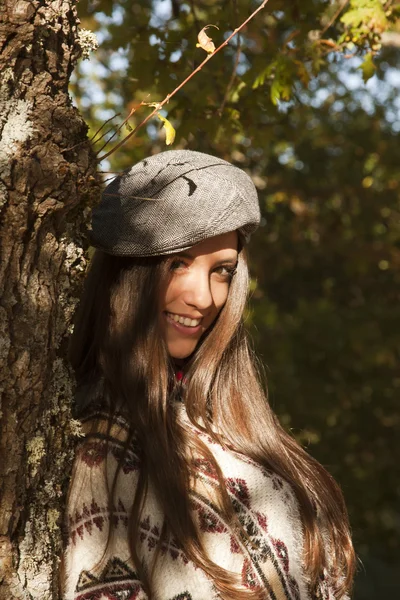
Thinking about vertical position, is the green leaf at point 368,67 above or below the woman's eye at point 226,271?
above

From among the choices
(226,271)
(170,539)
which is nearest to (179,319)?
(226,271)

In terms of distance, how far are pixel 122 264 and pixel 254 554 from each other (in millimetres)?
782

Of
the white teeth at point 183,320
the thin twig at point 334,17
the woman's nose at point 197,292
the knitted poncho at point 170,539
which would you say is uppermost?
the thin twig at point 334,17

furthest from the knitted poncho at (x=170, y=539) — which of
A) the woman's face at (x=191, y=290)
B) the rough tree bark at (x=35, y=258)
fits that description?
the woman's face at (x=191, y=290)

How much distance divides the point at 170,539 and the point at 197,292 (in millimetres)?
628

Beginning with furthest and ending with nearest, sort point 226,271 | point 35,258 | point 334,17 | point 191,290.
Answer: point 334,17 < point 226,271 < point 191,290 < point 35,258

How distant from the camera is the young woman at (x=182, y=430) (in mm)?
1852

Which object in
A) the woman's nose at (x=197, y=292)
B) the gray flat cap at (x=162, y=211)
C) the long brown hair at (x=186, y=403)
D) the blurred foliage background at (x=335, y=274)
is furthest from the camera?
the blurred foliage background at (x=335, y=274)

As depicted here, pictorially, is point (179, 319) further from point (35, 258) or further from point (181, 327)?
point (35, 258)

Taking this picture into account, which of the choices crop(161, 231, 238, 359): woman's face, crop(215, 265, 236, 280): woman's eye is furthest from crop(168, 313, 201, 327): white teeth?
crop(215, 265, 236, 280): woman's eye

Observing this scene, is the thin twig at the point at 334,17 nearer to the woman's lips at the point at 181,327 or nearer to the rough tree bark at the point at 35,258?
the woman's lips at the point at 181,327

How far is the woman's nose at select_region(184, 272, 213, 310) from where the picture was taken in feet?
7.15

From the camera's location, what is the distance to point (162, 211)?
2.08 meters

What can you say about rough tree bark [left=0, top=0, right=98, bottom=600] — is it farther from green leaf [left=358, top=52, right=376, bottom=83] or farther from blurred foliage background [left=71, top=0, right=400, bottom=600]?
blurred foliage background [left=71, top=0, right=400, bottom=600]
